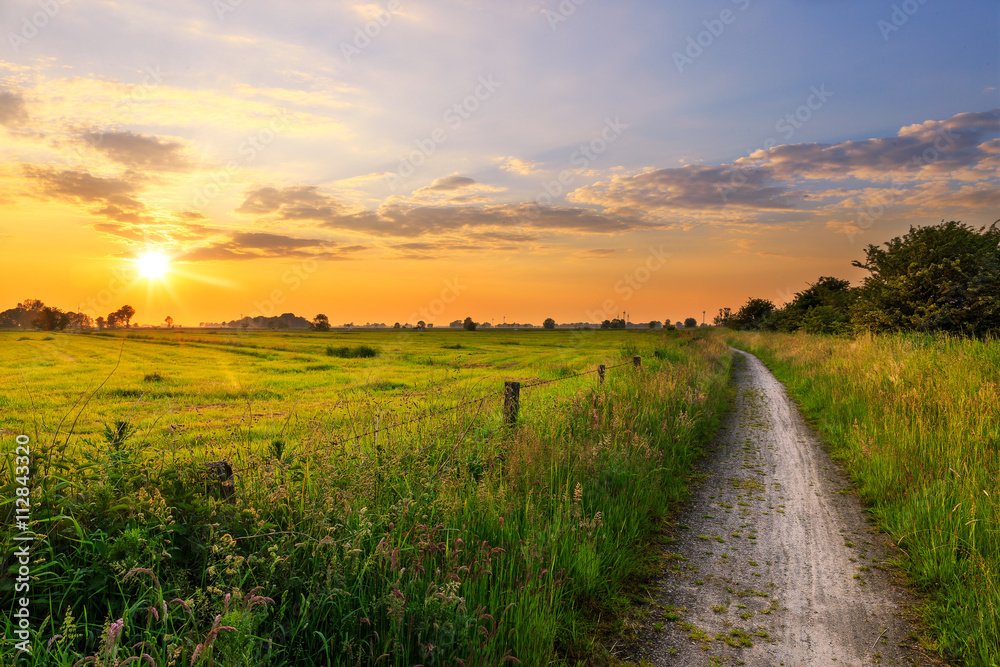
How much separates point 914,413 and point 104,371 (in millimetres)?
31806

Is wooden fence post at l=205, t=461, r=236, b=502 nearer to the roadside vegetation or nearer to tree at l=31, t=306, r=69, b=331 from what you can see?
the roadside vegetation

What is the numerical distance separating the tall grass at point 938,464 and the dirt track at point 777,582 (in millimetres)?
300

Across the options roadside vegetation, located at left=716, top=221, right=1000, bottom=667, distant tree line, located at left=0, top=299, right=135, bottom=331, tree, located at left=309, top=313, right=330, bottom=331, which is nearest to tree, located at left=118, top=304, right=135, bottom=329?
distant tree line, located at left=0, top=299, right=135, bottom=331

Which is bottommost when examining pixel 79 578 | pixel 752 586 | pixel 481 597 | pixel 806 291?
pixel 752 586

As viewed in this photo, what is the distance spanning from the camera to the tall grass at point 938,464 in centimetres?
388

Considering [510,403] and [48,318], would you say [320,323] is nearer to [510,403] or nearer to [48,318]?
[48,318]

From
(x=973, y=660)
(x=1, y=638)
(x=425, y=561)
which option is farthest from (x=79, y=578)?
(x=973, y=660)

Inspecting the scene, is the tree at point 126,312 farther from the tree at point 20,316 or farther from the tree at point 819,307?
the tree at point 819,307

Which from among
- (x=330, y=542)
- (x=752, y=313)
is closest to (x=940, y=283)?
→ (x=330, y=542)

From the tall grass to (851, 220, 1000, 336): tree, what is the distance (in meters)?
6.21

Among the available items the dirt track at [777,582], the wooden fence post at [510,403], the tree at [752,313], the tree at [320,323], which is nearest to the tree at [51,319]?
the tree at [320,323]

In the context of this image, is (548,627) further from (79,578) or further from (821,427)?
(821,427)

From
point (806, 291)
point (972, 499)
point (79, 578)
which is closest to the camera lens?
point (79, 578)

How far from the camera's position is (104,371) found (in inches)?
960
